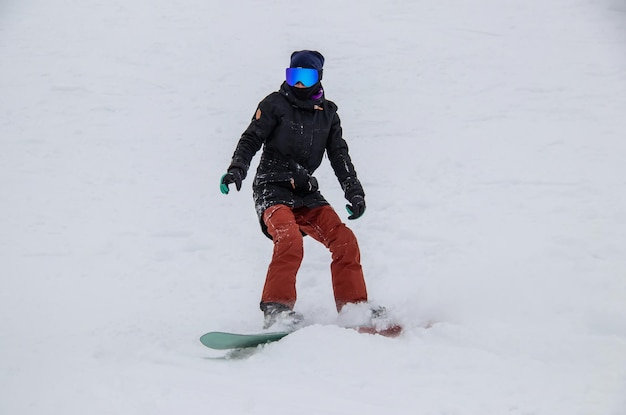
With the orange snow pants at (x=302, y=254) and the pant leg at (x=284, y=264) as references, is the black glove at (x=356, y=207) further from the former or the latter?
the pant leg at (x=284, y=264)

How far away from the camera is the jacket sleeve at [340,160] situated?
14.9 ft

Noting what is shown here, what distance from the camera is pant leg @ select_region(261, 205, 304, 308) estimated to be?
160 inches

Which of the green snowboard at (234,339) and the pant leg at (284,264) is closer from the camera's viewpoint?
the green snowboard at (234,339)

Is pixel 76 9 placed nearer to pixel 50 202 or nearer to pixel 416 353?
pixel 50 202

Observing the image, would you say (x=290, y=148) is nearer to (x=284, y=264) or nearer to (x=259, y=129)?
(x=259, y=129)

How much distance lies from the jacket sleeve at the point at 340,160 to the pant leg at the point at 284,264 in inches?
21.3

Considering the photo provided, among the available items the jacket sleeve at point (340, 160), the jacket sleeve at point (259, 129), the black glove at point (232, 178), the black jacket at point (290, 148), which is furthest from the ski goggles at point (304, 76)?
the black glove at point (232, 178)

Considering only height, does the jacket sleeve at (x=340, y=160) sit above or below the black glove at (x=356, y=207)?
above

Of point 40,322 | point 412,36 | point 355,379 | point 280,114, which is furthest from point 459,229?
point 412,36

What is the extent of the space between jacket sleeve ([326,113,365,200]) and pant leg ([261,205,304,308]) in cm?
54

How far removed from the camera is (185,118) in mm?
8797

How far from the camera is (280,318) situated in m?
4.00

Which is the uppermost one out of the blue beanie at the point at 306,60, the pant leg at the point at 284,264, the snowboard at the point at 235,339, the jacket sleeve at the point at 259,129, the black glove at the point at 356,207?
the blue beanie at the point at 306,60

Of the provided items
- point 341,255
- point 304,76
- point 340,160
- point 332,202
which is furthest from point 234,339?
point 332,202
